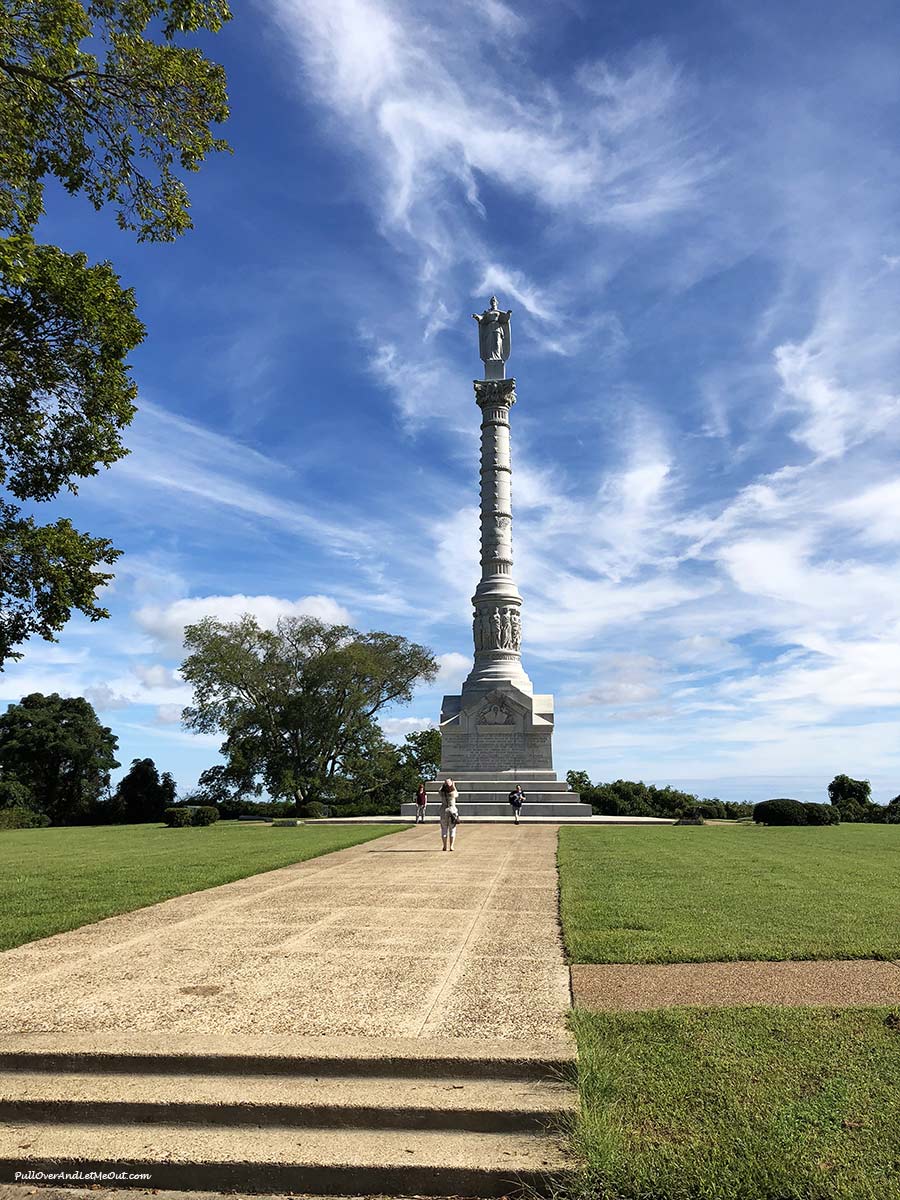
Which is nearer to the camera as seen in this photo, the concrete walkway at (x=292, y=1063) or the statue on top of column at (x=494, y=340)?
the concrete walkway at (x=292, y=1063)

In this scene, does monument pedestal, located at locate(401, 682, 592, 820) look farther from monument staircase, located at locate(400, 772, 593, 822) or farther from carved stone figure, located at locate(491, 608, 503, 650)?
carved stone figure, located at locate(491, 608, 503, 650)

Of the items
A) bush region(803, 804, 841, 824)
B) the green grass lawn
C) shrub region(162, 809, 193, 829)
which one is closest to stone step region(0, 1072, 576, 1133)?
the green grass lawn

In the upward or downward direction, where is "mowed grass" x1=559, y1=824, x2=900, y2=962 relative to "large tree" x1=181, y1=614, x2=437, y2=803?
downward

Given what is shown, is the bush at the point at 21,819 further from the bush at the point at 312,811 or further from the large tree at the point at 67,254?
the large tree at the point at 67,254

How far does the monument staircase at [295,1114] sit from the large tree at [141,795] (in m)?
40.9

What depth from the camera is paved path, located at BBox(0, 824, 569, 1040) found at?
573 cm

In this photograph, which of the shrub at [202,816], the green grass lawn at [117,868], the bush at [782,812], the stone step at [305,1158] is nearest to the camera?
the stone step at [305,1158]

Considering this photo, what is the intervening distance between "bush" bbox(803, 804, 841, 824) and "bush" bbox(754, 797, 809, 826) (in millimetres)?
222

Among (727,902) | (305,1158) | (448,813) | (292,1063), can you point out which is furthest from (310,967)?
(448,813)

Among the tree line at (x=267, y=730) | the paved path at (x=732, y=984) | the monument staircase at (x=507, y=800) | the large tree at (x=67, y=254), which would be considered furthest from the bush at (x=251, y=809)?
the paved path at (x=732, y=984)

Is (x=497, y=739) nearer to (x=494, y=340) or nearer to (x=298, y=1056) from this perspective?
(x=494, y=340)

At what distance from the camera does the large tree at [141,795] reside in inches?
1700

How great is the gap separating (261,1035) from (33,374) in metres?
11.7

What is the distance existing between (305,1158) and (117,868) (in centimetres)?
1240
